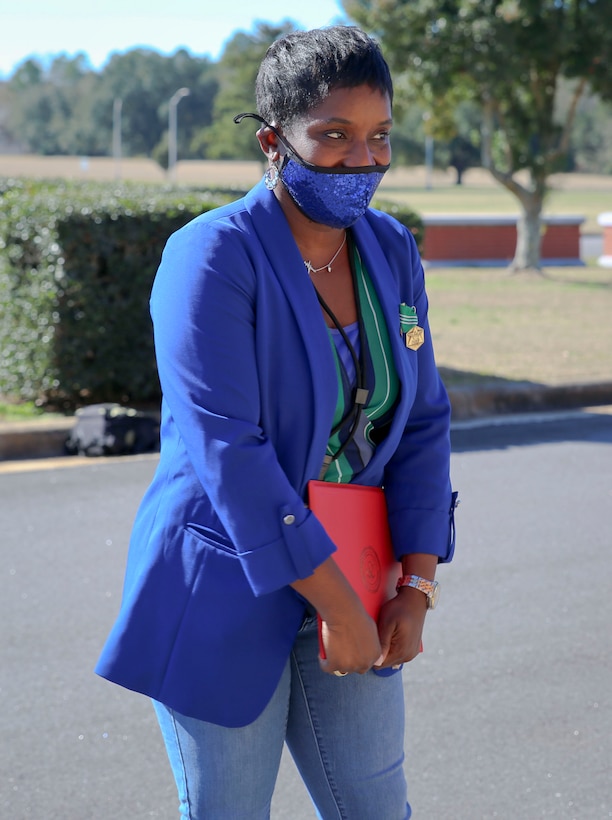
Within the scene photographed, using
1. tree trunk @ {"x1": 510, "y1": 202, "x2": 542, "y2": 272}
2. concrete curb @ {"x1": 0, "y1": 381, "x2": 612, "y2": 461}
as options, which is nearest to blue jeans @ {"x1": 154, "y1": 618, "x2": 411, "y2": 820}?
concrete curb @ {"x1": 0, "y1": 381, "x2": 612, "y2": 461}

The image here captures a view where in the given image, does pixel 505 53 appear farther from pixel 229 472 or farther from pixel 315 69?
pixel 229 472

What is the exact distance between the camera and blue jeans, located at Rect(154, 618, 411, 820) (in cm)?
199

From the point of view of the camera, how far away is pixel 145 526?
80.4 inches

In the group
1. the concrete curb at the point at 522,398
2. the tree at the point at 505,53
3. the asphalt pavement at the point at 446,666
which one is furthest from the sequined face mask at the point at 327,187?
the tree at the point at 505,53

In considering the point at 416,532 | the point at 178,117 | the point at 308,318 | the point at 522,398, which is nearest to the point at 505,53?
the point at 522,398

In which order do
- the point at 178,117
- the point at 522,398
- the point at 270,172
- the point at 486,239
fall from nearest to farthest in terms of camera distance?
the point at 270,172 → the point at 522,398 → the point at 486,239 → the point at 178,117

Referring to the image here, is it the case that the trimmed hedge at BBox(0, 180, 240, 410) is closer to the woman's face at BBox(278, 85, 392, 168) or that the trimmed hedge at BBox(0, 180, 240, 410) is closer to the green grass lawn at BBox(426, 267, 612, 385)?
the green grass lawn at BBox(426, 267, 612, 385)

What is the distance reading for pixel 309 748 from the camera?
211 cm

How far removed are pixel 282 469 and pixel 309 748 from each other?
564 millimetres

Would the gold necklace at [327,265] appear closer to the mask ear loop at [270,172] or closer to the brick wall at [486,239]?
the mask ear loop at [270,172]

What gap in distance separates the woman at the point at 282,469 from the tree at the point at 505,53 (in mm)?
16674

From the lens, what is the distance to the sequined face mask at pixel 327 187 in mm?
1992

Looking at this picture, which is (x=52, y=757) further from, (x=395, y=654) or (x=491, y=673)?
(x=395, y=654)

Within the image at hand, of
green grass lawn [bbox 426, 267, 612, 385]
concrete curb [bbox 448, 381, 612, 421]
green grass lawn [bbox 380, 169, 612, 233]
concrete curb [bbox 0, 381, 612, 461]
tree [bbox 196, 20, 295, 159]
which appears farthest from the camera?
tree [bbox 196, 20, 295, 159]
